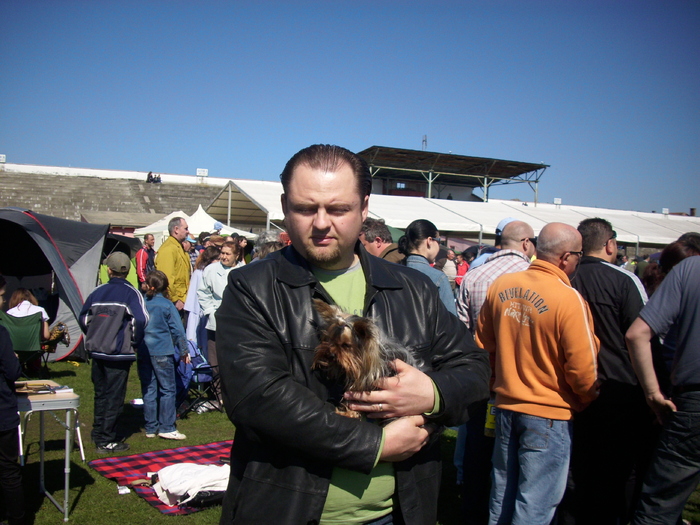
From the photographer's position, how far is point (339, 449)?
1380mm

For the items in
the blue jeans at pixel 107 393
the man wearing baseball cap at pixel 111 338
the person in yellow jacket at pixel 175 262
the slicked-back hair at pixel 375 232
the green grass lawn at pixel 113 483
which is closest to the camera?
the green grass lawn at pixel 113 483

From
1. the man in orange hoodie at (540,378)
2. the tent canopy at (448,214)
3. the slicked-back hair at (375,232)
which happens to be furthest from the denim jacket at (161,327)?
the tent canopy at (448,214)

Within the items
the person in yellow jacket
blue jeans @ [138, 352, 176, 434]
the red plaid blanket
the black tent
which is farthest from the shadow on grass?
the black tent

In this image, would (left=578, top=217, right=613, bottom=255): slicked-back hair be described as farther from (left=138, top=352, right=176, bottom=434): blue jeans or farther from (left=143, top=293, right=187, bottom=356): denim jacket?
(left=138, top=352, right=176, bottom=434): blue jeans

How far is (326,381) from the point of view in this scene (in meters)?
1.55

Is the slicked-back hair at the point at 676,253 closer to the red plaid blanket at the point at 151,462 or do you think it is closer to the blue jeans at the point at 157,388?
the red plaid blanket at the point at 151,462

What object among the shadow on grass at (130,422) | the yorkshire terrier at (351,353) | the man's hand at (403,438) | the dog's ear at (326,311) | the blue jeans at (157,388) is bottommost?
the shadow on grass at (130,422)

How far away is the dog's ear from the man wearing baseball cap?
4411mm

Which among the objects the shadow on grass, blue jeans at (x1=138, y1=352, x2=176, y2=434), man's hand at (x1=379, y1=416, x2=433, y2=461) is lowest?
the shadow on grass

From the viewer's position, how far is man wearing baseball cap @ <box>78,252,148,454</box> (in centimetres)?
530

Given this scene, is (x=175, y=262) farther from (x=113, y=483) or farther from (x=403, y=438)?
(x=403, y=438)

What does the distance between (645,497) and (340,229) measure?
2843 millimetres

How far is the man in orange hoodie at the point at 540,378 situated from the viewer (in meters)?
3.09

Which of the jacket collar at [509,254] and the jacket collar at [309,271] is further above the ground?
the jacket collar at [309,271]
